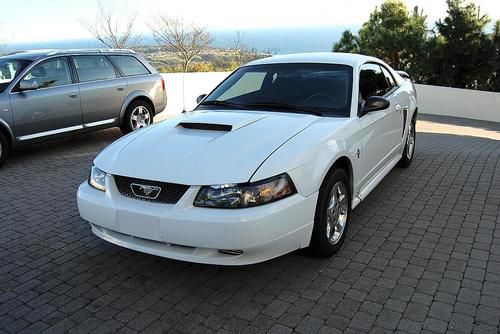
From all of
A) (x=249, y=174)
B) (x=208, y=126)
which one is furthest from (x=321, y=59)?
(x=249, y=174)

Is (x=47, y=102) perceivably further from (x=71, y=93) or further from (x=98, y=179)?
(x=98, y=179)

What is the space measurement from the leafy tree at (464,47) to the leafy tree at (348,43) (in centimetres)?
438

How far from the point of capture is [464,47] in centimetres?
2353

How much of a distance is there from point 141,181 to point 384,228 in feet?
7.94

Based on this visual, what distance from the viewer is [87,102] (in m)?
8.07

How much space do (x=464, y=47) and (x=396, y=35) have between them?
3328mm

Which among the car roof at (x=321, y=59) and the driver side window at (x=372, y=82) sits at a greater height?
the car roof at (x=321, y=59)

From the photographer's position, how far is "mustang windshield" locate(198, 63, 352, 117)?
14.7 feet

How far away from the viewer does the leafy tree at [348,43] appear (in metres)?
26.7

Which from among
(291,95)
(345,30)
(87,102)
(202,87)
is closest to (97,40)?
(345,30)

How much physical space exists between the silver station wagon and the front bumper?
14.4 ft

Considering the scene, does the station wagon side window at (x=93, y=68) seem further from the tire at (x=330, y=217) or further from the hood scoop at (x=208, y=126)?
the tire at (x=330, y=217)

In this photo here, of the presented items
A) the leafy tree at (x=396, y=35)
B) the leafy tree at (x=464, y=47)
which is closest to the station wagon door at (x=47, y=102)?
the leafy tree at (x=396, y=35)

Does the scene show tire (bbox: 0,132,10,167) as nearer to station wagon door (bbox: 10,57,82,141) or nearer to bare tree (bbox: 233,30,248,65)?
station wagon door (bbox: 10,57,82,141)
